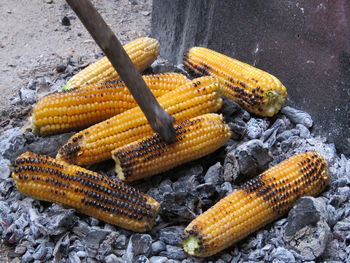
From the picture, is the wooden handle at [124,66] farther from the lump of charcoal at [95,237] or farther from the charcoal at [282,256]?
the charcoal at [282,256]

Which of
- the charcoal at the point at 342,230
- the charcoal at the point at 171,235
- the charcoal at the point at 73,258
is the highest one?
the charcoal at the point at 342,230

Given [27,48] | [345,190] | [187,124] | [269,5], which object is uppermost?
[269,5]

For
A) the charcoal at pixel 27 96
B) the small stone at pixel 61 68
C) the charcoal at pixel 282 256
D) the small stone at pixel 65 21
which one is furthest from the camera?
the small stone at pixel 65 21

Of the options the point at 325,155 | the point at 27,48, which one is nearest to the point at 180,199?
the point at 325,155

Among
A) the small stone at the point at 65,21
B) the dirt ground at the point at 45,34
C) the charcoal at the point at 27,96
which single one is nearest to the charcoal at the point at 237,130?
the charcoal at the point at 27,96

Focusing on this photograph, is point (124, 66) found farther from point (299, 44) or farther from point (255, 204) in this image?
point (299, 44)

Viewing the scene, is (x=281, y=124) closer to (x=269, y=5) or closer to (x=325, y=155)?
(x=325, y=155)

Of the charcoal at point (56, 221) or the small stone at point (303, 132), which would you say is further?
the small stone at point (303, 132)
